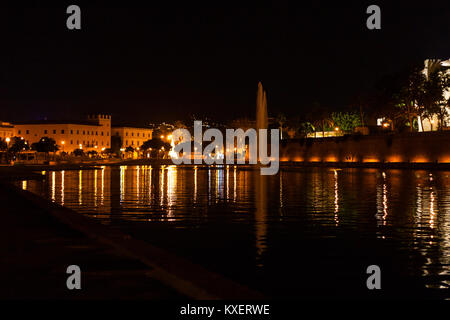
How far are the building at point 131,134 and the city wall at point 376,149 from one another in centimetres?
7420

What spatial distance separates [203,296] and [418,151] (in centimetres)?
5645

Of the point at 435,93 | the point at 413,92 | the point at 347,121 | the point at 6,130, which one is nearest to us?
the point at 435,93

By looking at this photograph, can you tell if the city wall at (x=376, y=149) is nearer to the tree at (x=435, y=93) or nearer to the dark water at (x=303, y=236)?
the tree at (x=435, y=93)

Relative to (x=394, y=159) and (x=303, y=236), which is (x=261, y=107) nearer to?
(x=394, y=159)

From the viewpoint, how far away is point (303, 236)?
1216 cm

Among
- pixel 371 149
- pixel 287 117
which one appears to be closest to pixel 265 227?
pixel 371 149

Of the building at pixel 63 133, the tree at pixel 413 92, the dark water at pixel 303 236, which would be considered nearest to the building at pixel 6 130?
the building at pixel 63 133

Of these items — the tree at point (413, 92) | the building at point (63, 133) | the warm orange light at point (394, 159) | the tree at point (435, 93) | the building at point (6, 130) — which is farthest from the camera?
the building at point (63, 133)

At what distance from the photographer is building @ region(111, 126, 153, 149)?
15160 cm

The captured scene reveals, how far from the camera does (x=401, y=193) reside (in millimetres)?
23844

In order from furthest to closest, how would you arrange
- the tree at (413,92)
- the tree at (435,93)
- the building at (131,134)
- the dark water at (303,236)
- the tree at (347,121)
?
the building at (131,134) < the tree at (347,121) < the tree at (413,92) < the tree at (435,93) < the dark water at (303,236)

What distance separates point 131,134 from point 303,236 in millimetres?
146026

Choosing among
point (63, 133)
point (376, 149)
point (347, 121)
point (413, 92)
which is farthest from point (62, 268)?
point (63, 133)

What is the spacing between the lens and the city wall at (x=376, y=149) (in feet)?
183
